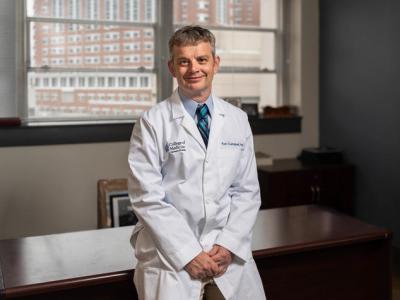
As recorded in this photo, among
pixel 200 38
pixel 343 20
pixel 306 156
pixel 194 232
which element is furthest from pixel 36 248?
pixel 343 20

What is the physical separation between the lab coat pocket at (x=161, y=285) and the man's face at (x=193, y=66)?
0.56m

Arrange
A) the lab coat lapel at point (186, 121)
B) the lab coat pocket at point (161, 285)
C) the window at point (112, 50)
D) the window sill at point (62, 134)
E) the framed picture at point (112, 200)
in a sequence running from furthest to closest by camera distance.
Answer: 1. the window at point (112, 50)
2. the window sill at point (62, 134)
3. the framed picture at point (112, 200)
4. the lab coat lapel at point (186, 121)
5. the lab coat pocket at point (161, 285)

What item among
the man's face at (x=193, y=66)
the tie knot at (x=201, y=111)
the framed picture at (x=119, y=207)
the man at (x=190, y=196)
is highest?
the man's face at (x=193, y=66)

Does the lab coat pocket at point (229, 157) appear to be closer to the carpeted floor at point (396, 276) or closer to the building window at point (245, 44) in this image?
the carpeted floor at point (396, 276)

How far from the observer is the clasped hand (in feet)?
5.16

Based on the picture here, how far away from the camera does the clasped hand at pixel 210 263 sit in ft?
5.16

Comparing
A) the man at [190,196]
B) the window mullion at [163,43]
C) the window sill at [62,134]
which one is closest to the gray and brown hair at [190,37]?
the man at [190,196]

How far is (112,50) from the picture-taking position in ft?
12.9

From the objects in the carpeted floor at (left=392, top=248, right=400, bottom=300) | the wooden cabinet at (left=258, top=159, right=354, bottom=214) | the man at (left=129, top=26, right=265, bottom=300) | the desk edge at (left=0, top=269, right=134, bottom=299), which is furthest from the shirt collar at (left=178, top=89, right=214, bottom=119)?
the wooden cabinet at (left=258, top=159, right=354, bottom=214)

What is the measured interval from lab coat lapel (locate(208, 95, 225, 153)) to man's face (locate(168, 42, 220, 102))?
0.33ft

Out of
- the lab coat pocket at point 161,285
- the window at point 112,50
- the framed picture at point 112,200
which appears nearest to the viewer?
the lab coat pocket at point 161,285

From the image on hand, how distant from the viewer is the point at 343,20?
4.23 m

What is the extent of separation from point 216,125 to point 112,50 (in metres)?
2.42

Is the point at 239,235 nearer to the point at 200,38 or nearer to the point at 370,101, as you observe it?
the point at 200,38
